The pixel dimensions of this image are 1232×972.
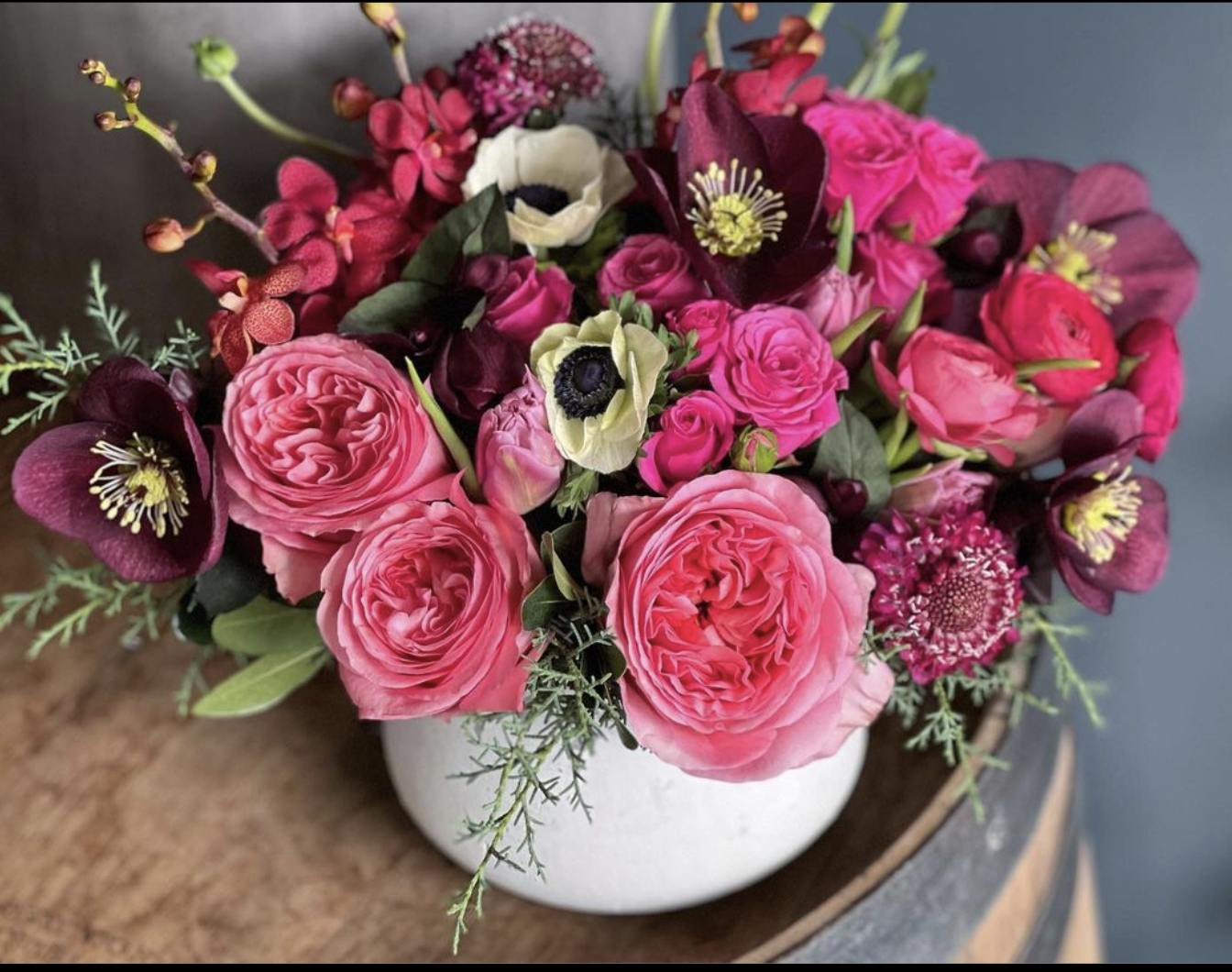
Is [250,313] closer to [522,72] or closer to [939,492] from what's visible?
[522,72]

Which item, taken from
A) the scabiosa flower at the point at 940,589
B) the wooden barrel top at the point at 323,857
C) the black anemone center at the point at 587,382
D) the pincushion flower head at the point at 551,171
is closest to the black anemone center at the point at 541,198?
the pincushion flower head at the point at 551,171

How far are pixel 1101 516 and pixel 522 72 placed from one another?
0.35m

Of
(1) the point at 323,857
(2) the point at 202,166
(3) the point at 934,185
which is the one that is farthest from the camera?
(1) the point at 323,857

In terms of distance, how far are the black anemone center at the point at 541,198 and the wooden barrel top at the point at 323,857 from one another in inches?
13.2

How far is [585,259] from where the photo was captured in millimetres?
536

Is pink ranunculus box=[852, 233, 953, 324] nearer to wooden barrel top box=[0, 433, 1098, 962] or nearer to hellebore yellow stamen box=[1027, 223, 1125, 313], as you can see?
hellebore yellow stamen box=[1027, 223, 1125, 313]

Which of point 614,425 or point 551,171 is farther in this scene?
point 551,171

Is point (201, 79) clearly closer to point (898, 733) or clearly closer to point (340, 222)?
point (340, 222)

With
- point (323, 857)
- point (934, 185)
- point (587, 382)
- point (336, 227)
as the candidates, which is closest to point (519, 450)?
point (587, 382)

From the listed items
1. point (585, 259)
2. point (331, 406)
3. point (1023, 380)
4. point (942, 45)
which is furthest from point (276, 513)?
point (942, 45)

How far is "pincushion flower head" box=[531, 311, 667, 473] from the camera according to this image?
432 mm

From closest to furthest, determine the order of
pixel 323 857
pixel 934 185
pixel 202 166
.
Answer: pixel 202 166
pixel 934 185
pixel 323 857

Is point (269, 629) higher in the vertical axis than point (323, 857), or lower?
higher

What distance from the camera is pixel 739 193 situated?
0.50 metres
